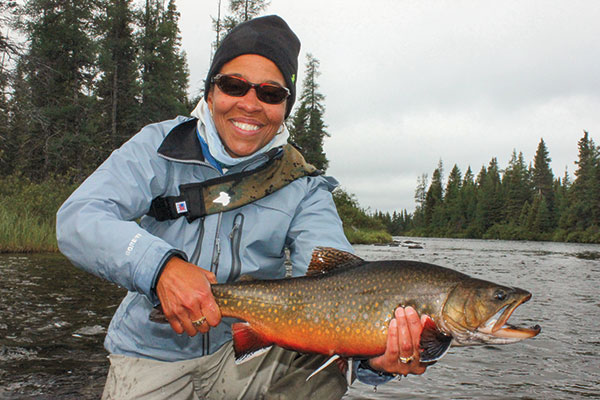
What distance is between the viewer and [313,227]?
3084 millimetres

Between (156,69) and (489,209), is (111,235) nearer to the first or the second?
(156,69)

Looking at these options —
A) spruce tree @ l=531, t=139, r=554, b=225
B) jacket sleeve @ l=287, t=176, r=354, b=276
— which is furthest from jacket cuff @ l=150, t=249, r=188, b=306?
spruce tree @ l=531, t=139, r=554, b=225

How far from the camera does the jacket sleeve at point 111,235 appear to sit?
7.39ft

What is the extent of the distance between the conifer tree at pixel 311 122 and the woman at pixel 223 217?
1883 inches

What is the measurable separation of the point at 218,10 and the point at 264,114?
41.1 meters

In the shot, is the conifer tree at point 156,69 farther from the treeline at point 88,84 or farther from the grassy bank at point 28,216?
the grassy bank at point 28,216

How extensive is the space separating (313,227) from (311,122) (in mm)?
51418

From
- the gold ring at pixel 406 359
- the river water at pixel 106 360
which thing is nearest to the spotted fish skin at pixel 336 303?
the gold ring at pixel 406 359

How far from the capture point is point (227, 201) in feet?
9.77

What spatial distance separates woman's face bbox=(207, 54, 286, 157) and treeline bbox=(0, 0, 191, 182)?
2373 centimetres

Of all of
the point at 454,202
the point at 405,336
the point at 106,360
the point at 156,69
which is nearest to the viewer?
the point at 405,336

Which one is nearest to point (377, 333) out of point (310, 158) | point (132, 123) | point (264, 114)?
point (264, 114)

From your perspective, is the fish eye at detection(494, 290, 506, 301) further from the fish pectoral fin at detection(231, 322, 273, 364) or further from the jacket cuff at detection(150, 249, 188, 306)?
the jacket cuff at detection(150, 249, 188, 306)

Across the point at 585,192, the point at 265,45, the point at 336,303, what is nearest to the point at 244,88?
the point at 265,45
